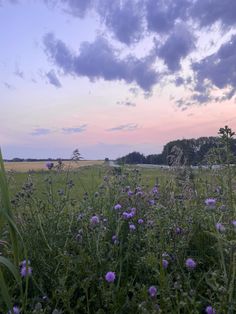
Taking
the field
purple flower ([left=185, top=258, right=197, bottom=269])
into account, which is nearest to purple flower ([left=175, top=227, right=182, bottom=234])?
the field

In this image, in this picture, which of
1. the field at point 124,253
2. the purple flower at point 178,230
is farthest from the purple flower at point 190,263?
the purple flower at point 178,230

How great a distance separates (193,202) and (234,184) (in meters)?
0.53

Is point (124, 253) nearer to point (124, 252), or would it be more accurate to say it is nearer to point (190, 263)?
point (124, 252)

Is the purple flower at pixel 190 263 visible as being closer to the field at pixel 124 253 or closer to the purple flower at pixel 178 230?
the field at pixel 124 253

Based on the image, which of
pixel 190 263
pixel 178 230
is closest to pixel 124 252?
pixel 178 230

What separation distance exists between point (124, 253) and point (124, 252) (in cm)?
2

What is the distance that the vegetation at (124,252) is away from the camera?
203 cm

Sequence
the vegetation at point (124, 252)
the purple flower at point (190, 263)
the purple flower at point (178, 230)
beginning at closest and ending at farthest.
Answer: the vegetation at point (124, 252) < the purple flower at point (190, 263) < the purple flower at point (178, 230)

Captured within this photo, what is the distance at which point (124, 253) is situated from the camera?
3135 mm

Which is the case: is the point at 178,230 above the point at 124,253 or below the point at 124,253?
above

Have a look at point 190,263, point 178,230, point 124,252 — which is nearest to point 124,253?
point 124,252

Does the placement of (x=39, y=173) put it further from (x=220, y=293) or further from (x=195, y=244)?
(x=220, y=293)

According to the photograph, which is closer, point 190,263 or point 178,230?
point 190,263

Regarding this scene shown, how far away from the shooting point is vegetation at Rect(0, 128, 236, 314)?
2.03m
